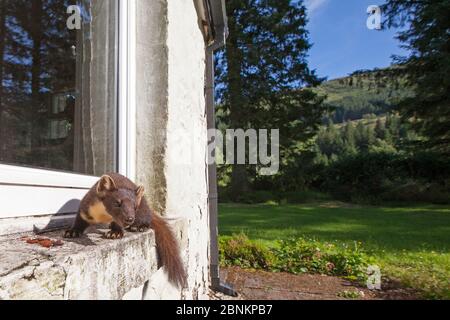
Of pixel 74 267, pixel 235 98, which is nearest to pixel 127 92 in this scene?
pixel 74 267

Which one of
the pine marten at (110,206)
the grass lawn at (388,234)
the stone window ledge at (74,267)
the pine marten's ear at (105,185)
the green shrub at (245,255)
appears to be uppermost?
the pine marten's ear at (105,185)

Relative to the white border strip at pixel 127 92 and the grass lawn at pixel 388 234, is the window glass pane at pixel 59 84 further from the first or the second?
the grass lawn at pixel 388 234

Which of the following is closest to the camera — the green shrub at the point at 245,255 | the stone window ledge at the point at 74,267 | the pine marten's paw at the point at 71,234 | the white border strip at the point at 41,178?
the stone window ledge at the point at 74,267

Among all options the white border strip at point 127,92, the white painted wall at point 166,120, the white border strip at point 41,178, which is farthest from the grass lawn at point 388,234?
the white border strip at point 41,178

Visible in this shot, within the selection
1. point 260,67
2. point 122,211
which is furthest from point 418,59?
point 122,211

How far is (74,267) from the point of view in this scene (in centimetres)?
93

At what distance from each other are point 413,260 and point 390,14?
12381 mm

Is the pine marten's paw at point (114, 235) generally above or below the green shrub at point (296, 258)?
above

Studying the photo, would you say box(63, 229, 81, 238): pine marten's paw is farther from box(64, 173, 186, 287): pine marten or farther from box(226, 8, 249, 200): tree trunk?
box(226, 8, 249, 200): tree trunk

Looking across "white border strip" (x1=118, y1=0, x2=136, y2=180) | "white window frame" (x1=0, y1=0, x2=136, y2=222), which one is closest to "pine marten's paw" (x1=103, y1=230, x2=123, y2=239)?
"white window frame" (x1=0, y1=0, x2=136, y2=222)

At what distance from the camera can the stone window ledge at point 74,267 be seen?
2.59ft

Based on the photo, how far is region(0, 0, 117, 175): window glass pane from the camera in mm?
1454

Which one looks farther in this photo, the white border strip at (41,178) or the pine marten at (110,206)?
the pine marten at (110,206)
